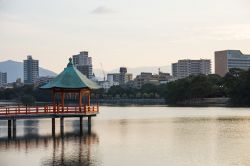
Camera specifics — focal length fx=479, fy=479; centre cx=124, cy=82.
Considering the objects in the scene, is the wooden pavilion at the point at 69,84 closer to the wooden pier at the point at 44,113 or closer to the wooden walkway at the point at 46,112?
the wooden walkway at the point at 46,112

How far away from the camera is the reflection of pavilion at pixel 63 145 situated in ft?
99.8

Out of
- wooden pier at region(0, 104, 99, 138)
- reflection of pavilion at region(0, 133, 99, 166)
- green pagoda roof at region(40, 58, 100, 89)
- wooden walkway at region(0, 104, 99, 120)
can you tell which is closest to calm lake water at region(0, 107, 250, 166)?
reflection of pavilion at region(0, 133, 99, 166)

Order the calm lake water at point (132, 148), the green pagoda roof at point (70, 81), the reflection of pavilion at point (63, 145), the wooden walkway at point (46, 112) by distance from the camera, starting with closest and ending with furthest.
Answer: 1. the calm lake water at point (132, 148)
2. the reflection of pavilion at point (63, 145)
3. the wooden walkway at point (46, 112)
4. the green pagoda roof at point (70, 81)

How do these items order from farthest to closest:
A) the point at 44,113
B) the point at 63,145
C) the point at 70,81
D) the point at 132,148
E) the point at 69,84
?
1. the point at 70,81
2. the point at 69,84
3. the point at 44,113
4. the point at 63,145
5. the point at 132,148

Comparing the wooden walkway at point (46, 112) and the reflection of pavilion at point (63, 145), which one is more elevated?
the wooden walkway at point (46, 112)

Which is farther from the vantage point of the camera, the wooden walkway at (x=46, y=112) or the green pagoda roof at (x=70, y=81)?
the green pagoda roof at (x=70, y=81)

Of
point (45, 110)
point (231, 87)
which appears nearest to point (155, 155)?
point (45, 110)

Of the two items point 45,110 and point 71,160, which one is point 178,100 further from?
point 71,160

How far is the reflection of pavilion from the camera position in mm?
30414

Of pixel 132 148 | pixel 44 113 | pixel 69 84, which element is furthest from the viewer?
pixel 69 84

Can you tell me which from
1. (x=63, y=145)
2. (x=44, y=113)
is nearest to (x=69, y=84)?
(x=44, y=113)

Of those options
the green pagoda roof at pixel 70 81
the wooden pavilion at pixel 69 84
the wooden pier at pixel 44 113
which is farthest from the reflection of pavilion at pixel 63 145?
the green pagoda roof at pixel 70 81

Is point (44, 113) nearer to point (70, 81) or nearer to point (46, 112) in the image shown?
point (46, 112)

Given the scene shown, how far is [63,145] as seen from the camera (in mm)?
38250
